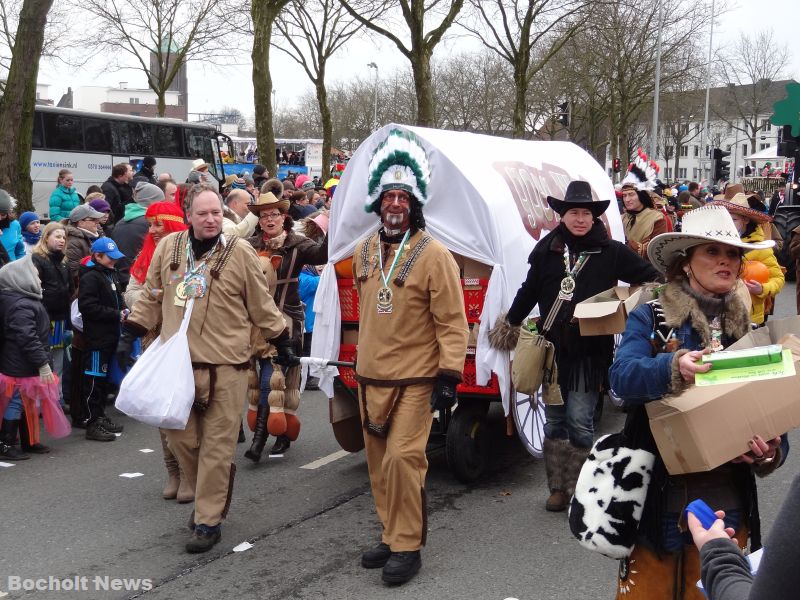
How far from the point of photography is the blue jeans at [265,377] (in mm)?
6641

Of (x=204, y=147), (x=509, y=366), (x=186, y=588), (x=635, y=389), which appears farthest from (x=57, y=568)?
(x=204, y=147)

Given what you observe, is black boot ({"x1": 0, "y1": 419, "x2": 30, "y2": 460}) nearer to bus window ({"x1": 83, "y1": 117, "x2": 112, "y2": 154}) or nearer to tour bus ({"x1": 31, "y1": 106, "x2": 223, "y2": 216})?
tour bus ({"x1": 31, "y1": 106, "x2": 223, "y2": 216})

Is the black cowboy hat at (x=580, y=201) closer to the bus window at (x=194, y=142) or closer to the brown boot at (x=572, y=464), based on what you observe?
the brown boot at (x=572, y=464)

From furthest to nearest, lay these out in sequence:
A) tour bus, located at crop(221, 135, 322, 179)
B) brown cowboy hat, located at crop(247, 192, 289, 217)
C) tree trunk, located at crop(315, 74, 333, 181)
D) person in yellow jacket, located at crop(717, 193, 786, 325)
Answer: tour bus, located at crop(221, 135, 322, 179) < tree trunk, located at crop(315, 74, 333, 181) < person in yellow jacket, located at crop(717, 193, 786, 325) < brown cowboy hat, located at crop(247, 192, 289, 217)

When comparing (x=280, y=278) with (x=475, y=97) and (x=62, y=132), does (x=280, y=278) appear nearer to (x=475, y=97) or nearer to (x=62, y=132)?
(x=62, y=132)

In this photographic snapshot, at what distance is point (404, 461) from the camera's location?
446 centimetres

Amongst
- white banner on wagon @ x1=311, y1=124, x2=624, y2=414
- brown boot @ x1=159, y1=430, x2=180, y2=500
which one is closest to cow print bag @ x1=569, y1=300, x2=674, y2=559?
white banner on wagon @ x1=311, y1=124, x2=624, y2=414

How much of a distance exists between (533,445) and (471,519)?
37.3 inches

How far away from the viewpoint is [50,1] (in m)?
11.6

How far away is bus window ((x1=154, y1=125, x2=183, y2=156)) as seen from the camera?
86.2 feet

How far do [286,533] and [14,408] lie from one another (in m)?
2.79

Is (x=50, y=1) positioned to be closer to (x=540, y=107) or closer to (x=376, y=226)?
(x=376, y=226)

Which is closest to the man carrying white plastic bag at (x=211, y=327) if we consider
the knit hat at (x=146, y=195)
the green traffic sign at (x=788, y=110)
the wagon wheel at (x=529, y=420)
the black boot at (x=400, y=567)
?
the black boot at (x=400, y=567)

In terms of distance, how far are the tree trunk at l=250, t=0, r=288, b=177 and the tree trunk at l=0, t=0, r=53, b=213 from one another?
21.5ft
